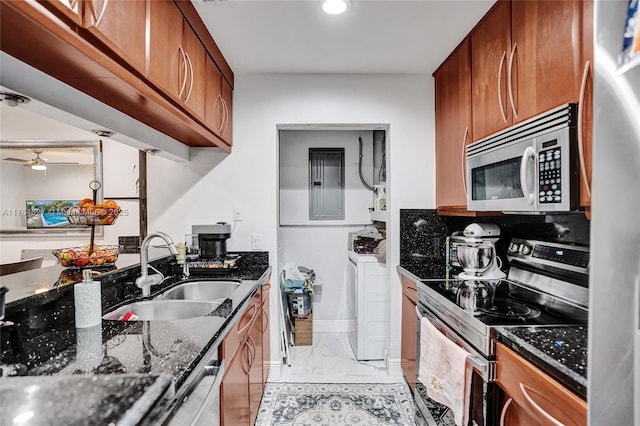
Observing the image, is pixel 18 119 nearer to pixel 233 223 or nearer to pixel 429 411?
pixel 233 223

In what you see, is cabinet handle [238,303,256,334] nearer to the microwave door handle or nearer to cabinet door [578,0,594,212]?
the microwave door handle

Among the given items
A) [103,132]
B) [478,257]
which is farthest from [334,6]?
[478,257]

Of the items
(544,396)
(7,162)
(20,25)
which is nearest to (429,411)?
(544,396)

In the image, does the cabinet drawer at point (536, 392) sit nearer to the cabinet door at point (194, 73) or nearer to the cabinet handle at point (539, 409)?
the cabinet handle at point (539, 409)

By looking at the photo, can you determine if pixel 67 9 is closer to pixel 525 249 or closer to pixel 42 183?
pixel 42 183

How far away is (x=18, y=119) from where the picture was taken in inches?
60.6

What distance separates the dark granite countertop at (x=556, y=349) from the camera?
0.87m

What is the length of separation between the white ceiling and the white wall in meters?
0.13

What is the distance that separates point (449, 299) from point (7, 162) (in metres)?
2.18

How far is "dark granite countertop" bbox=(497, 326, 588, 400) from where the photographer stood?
0.87 metres

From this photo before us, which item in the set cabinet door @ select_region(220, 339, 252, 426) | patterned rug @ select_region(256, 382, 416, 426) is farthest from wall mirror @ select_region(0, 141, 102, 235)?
patterned rug @ select_region(256, 382, 416, 426)

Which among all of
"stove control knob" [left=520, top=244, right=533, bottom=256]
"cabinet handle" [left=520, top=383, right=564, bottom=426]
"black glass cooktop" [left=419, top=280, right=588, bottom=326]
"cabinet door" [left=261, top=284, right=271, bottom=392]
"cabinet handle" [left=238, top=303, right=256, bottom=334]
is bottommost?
"cabinet door" [left=261, top=284, right=271, bottom=392]

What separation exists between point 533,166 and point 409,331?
1.41 m

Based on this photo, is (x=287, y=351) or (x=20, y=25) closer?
(x=20, y=25)
